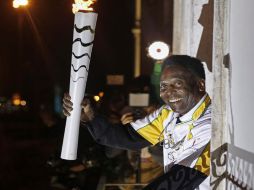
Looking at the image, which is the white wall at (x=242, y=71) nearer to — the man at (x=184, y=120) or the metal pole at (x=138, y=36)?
the man at (x=184, y=120)

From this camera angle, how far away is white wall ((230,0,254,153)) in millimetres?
2848

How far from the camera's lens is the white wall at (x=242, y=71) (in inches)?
112

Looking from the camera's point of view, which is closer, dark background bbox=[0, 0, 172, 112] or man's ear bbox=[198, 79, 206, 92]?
man's ear bbox=[198, 79, 206, 92]

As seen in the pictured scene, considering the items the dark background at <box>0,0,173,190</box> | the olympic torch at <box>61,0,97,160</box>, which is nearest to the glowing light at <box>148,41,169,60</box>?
the olympic torch at <box>61,0,97,160</box>

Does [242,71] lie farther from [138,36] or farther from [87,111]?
[138,36]

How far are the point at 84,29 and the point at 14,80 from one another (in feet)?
108

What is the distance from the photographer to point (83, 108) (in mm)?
3744

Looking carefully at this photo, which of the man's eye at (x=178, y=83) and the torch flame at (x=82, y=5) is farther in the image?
the torch flame at (x=82, y=5)

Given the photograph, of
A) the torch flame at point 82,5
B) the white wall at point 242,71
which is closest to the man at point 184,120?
the white wall at point 242,71

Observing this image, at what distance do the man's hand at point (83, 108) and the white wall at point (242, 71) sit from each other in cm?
110

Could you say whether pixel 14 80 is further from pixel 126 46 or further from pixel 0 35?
pixel 126 46

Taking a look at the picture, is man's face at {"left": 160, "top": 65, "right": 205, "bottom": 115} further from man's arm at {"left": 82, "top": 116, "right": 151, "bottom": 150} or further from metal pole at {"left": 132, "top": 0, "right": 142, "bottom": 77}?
metal pole at {"left": 132, "top": 0, "right": 142, "bottom": 77}

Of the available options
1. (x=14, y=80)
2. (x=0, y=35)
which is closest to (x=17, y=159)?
(x=0, y=35)

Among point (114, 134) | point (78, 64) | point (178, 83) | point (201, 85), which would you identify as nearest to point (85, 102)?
point (78, 64)
